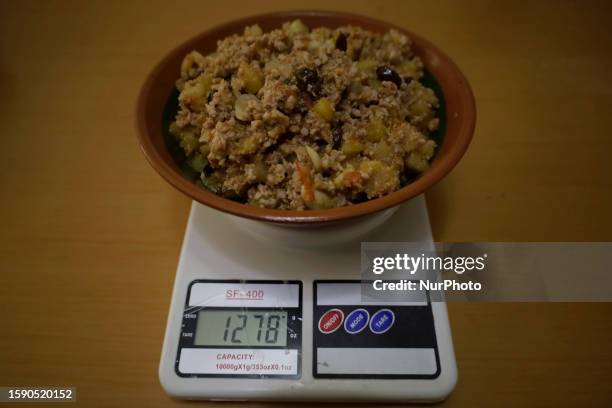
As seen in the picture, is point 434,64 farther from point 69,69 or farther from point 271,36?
point 69,69

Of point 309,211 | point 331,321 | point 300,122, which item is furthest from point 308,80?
point 331,321

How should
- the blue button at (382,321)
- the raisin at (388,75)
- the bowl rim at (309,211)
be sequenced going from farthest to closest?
the raisin at (388,75), the blue button at (382,321), the bowl rim at (309,211)

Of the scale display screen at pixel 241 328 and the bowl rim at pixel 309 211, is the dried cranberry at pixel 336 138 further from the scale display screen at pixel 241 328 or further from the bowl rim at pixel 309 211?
the scale display screen at pixel 241 328

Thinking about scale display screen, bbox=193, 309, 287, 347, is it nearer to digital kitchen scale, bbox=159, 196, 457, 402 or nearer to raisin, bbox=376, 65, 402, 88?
digital kitchen scale, bbox=159, 196, 457, 402

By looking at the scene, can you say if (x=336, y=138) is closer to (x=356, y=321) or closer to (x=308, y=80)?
(x=308, y=80)

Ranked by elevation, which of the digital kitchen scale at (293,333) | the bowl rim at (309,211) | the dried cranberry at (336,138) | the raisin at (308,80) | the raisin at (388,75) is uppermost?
the raisin at (388,75)

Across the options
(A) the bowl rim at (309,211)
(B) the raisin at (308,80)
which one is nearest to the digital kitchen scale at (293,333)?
(A) the bowl rim at (309,211)

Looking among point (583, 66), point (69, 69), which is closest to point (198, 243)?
point (69, 69)
